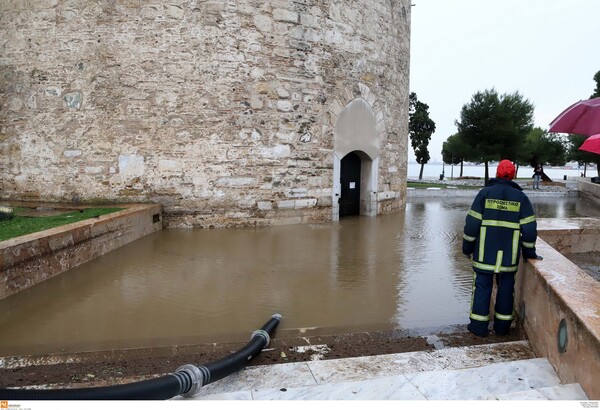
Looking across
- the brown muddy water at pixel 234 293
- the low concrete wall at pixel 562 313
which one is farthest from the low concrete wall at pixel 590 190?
the low concrete wall at pixel 562 313

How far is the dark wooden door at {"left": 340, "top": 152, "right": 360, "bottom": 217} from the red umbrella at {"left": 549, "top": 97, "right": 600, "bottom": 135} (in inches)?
226

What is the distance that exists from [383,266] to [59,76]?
23.1ft

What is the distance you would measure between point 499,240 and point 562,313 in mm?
912

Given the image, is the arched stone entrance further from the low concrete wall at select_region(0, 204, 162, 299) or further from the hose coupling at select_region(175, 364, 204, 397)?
the hose coupling at select_region(175, 364, 204, 397)

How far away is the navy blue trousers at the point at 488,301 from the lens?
378cm

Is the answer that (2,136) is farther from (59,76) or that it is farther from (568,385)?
(568,385)

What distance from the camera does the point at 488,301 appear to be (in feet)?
12.5

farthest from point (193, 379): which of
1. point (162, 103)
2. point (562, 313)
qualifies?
point (162, 103)

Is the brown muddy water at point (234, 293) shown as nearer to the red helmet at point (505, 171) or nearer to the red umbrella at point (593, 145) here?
the red helmet at point (505, 171)

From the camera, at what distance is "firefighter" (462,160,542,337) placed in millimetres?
3707

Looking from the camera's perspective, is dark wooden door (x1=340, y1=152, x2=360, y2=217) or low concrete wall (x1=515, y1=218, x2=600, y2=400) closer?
low concrete wall (x1=515, y1=218, x2=600, y2=400)

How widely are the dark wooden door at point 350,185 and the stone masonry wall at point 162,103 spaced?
199 cm

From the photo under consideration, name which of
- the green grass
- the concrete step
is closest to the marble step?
the concrete step

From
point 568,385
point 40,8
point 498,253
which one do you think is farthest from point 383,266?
point 40,8
